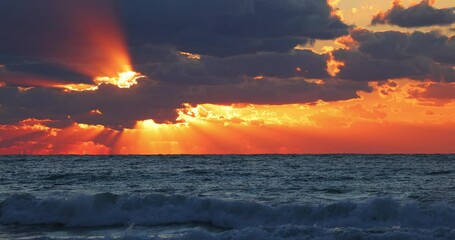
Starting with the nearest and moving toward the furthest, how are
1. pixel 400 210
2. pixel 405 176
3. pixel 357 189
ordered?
pixel 400 210
pixel 357 189
pixel 405 176

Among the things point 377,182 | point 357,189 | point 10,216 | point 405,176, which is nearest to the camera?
point 10,216

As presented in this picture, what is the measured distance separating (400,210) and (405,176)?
26.9 meters

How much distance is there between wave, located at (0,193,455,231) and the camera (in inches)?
1047

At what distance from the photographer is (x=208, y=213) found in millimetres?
28797

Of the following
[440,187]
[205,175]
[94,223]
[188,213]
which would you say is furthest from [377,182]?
[94,223]

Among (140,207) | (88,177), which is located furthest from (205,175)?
(140,207)

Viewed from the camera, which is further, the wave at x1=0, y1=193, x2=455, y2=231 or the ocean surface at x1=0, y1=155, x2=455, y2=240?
the wave at x1=0, y1=193, x2=455, y2=231

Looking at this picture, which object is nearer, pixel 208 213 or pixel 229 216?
pixel 229 216

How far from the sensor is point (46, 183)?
4894cm

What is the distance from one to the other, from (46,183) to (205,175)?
47.7 feet

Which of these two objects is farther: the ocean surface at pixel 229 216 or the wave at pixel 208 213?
the wave at pixel 208 213

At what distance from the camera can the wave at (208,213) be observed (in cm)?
2659

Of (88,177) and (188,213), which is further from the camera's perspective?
(88,177)

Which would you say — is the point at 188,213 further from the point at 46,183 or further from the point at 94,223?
the point at 46,183
